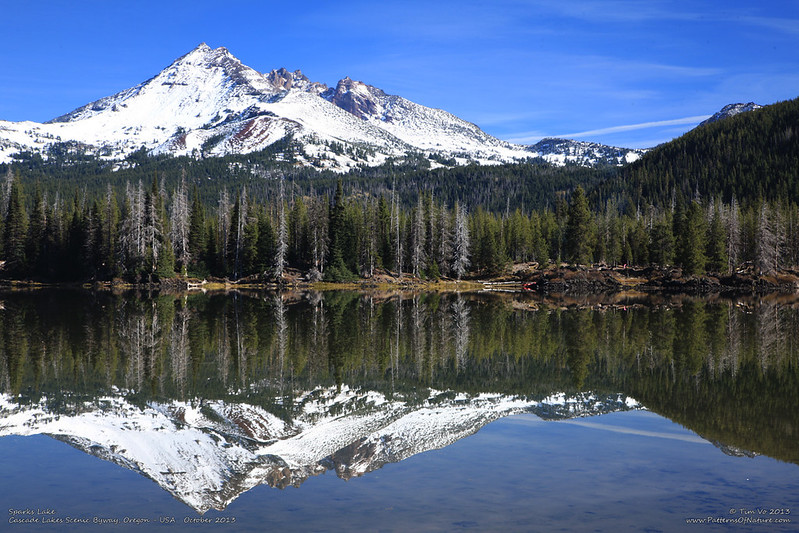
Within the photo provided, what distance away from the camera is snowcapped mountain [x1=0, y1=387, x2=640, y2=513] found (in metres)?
13.3

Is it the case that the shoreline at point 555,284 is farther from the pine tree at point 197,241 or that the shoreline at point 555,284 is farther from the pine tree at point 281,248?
the pine tree at point 197,241

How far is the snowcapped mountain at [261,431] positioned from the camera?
1334 centimetres

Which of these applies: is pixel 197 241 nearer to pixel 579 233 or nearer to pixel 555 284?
pixel 555 284

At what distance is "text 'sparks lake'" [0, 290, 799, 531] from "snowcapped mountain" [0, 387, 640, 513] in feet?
0.23

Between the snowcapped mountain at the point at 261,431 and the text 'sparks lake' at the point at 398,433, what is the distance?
2.7 inches

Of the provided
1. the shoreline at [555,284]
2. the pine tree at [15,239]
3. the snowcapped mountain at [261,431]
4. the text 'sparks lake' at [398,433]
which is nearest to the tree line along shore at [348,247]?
the pine tree at [15,239]

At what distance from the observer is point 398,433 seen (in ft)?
53.0

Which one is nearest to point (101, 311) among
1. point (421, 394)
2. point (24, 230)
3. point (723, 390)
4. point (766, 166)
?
point (421, 394)

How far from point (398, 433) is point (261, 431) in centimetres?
332

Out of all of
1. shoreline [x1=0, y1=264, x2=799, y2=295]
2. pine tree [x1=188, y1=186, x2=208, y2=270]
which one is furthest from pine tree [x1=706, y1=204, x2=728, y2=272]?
pine tree [x1=188, y1=186, x2=208, y2=270]

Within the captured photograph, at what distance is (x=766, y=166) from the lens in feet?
627

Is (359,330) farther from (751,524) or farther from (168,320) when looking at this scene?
(751,524)

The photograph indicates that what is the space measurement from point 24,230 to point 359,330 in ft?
270

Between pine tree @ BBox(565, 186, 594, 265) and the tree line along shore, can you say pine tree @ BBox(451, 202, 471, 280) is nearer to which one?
the tree line along shore
